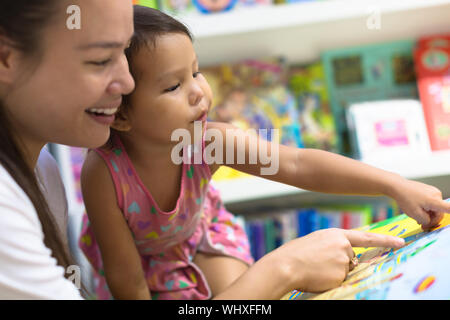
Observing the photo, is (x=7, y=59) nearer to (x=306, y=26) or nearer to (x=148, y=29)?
(x=148, y=29)

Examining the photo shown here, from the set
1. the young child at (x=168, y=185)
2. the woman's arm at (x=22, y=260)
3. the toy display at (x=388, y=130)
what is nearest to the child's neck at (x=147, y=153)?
the young child at (x=168, y=185)

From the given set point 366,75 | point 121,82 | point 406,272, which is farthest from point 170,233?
point 366,75

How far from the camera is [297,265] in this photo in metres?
0.54

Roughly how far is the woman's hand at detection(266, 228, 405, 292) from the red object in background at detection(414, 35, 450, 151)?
91 centimetres

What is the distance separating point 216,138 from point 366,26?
763 millimetres

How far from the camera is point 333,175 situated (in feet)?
2.43

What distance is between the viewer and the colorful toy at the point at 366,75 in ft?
4.94

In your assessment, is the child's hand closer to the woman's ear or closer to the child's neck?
the child's neck

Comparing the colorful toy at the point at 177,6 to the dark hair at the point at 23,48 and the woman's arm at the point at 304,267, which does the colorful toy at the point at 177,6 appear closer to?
the dark hair at the point at 23,48

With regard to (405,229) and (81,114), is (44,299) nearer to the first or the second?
(81,114)

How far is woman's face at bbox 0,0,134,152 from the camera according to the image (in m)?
0.54
